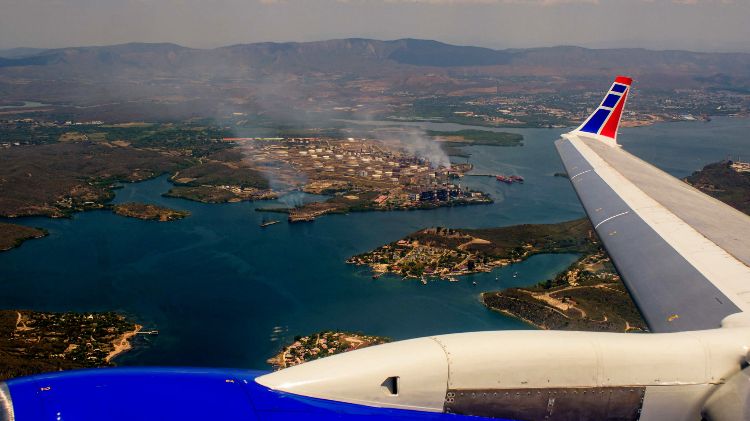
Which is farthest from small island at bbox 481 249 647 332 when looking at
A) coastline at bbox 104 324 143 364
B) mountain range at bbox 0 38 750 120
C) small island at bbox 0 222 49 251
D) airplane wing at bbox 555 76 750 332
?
mountain range at bbox 0 38 750 120

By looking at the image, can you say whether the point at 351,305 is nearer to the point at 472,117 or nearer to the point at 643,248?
the point at 643,248


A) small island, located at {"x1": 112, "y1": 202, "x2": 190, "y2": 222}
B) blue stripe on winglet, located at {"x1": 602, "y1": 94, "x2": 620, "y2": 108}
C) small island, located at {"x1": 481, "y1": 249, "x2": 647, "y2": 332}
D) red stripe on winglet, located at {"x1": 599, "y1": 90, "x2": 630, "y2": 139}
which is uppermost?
blue stripe on winglet, located at {"x1": 602, "y1": 94, "x2": 620, "y2": 108}

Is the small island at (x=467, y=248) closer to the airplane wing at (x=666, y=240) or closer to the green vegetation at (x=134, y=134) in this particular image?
the airplane wing at (x=666, y=240)

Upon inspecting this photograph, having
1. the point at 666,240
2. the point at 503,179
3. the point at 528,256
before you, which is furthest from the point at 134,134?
the point at 666,240

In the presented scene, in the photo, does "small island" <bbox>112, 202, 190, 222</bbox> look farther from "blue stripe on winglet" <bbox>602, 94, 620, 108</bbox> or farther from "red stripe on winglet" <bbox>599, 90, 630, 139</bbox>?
"blue stripe on winglet" <bbox>602, 94, 620, 108</bbox>

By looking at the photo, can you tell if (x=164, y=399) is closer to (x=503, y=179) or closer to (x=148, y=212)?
(x=148, y=212)

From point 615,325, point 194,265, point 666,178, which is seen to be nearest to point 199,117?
point 194,265
